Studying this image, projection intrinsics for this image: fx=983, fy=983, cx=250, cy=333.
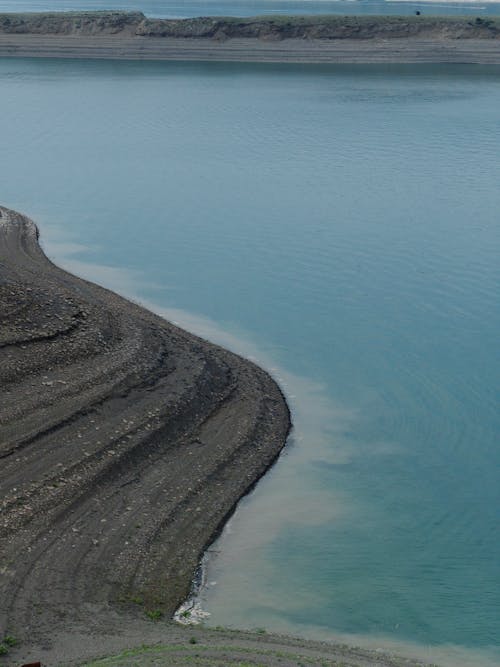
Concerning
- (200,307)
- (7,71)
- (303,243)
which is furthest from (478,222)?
(7,71)

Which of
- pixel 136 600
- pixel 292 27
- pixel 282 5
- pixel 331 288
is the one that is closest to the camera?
pixel 136 600

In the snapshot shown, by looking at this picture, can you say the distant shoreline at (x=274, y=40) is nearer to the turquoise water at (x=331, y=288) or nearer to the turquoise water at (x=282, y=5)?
the turquoise water at (x=331, y=288)

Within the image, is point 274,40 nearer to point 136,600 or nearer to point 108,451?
point 108,451

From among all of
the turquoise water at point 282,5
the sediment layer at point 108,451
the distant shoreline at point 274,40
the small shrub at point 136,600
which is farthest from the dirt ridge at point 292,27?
the small shrub at point 136,600

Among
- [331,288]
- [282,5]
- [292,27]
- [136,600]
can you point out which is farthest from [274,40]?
[282,5]

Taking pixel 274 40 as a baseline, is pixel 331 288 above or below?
below

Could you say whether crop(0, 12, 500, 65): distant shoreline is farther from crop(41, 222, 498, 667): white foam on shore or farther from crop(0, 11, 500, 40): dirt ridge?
crop(41, 222, 498, 667): white foam on shore

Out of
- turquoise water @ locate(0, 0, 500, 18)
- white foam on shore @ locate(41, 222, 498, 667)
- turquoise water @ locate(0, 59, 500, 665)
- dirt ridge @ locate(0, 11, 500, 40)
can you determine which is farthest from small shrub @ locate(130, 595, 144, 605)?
turquoise water @ locate(0, 0, 500, 18)
